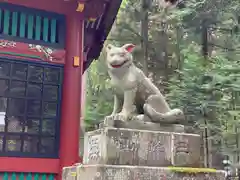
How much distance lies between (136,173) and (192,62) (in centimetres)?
722

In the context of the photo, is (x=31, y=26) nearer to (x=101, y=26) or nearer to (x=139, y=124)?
(x=101, y=26)

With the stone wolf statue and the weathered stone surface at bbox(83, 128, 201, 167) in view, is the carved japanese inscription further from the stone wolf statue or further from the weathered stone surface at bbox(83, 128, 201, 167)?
the stone wolf statue

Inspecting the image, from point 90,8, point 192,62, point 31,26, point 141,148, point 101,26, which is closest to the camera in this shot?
point 141,148

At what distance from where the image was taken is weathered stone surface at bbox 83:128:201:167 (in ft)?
15.7

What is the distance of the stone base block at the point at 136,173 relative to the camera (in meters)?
4.57

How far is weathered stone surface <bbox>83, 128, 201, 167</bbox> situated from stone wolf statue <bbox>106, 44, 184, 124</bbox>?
0.29 metres

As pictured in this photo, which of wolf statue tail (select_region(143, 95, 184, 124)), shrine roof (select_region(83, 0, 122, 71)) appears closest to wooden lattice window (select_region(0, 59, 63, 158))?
shrine roof (select_region(83, 0, 122, 71))

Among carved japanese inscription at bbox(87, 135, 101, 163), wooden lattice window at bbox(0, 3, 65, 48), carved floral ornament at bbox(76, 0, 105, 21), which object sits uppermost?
carved floral ornament at bbox(76, 0, 105, 21)

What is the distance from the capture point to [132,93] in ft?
17.2

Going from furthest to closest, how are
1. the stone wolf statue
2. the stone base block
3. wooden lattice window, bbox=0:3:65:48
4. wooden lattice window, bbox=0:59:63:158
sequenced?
wooden lattice window, bbox=0:3:65:48 → wooden lattice window, bbox=0:59:63:158 → the stone wolf statue → the stone base block

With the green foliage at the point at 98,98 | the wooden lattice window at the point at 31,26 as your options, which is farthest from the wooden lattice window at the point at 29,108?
the green foliage at the point at 98,98

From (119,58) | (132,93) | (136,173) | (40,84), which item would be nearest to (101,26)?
(40,84)

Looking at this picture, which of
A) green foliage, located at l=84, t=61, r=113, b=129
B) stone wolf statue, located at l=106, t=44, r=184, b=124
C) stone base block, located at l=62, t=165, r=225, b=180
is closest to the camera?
stone base block, located at l=62, t=165, r=225, b=180

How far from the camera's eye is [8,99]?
26.0 feet
